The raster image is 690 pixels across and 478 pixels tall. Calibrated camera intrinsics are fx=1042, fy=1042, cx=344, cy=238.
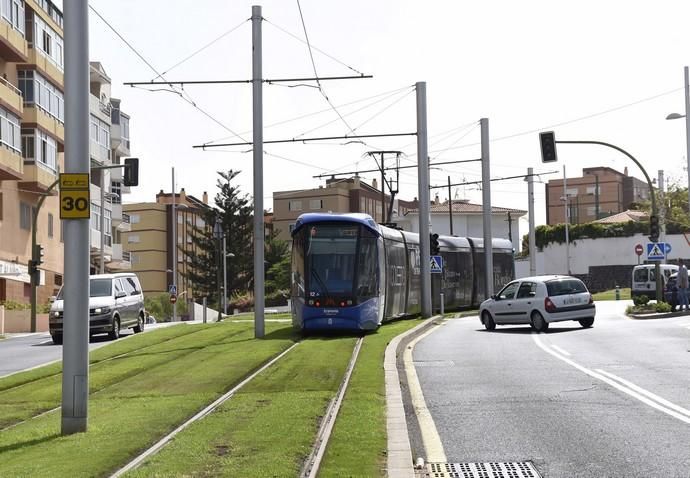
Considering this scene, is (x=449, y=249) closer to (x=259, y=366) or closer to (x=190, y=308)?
(x=259, y=366)

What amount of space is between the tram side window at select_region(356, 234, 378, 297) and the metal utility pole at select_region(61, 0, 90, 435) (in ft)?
56.8

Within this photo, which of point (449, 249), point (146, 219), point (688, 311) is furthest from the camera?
point (146, 219)

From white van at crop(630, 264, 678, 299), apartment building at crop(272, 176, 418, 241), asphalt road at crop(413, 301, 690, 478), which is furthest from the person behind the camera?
apartment building at crop(272, 176, 418, 241)

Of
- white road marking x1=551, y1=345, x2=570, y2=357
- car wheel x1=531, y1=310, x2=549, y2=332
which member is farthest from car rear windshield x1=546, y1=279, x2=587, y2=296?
Result: white road marking x1=551, y1=345, x2=570, y2=357

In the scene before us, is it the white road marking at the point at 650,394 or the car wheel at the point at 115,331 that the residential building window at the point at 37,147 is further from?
the white road marking at the point at 650,394

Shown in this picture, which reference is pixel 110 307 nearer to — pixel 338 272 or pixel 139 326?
pixel 139 326

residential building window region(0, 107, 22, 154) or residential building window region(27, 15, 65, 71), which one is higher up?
residential building window region(27, 15, 65, 71)

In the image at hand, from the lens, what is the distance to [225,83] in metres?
28.3

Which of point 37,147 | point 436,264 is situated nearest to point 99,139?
point 37,147

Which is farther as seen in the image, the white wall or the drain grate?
the white wall

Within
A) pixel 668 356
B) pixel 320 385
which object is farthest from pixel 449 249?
pixel 320 385

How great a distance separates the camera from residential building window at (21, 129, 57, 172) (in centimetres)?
5094

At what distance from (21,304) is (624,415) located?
40.3m

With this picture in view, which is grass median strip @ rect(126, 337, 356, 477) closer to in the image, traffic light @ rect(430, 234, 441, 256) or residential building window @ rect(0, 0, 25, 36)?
traffic light @ rect(430, 234, 441, 256)
